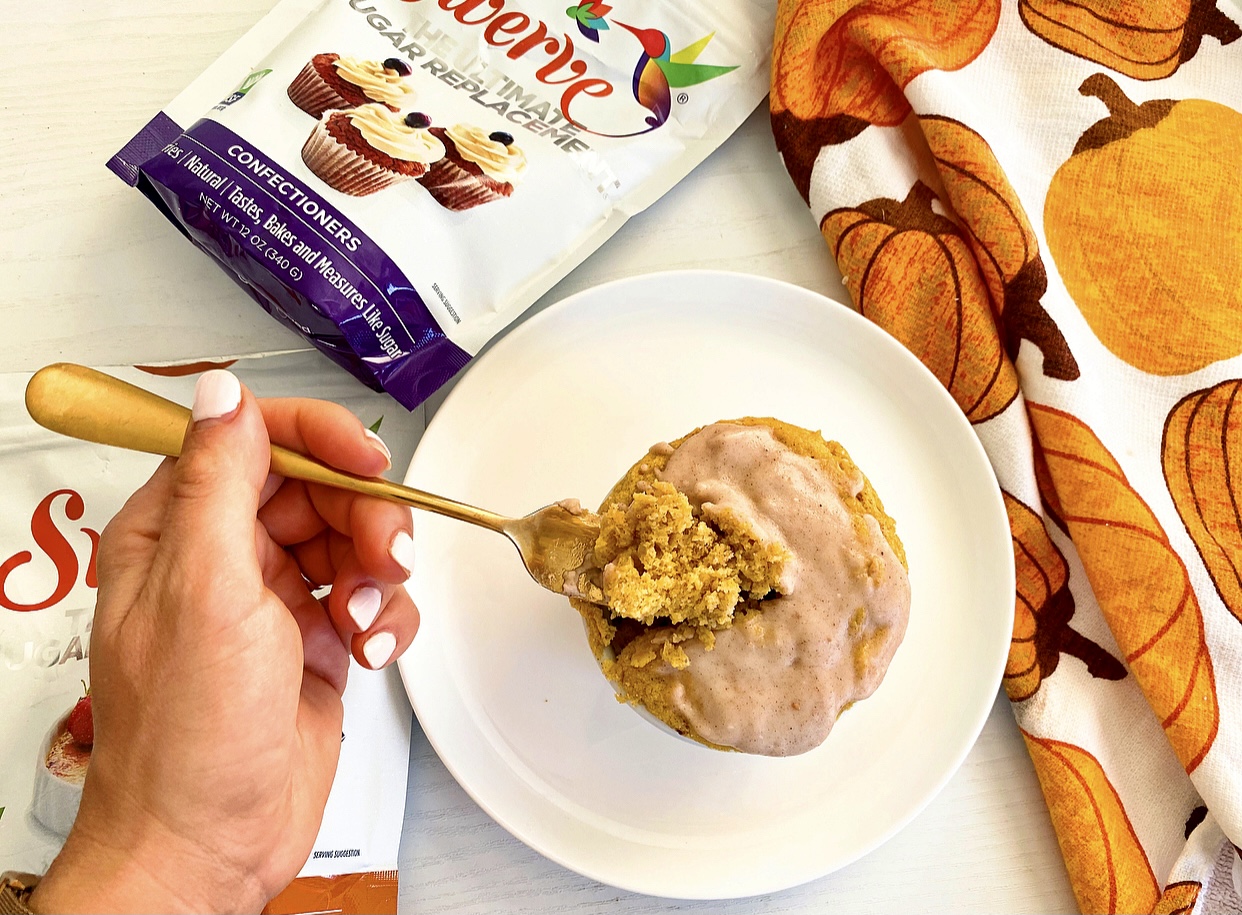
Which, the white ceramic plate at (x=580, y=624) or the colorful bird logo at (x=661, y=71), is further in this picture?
the colorful bird logo at (x=661, y=71)

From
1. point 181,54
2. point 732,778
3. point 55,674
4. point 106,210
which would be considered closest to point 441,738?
point 732,778

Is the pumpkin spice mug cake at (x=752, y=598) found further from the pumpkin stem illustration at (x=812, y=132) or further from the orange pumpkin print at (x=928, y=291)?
the pumpkin stem illustration at (x=812, y=132)

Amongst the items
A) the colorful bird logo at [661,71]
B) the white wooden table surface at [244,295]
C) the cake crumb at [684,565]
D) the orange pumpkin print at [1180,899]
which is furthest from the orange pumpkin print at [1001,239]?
→ the orange pumpkin print at [1180,899]

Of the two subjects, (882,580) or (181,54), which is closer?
(882,580)

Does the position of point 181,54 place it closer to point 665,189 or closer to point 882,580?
point 665,189

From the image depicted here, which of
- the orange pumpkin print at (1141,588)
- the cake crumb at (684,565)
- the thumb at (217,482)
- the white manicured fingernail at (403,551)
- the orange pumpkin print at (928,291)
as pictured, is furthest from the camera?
the orange pumpkin print at (928,291)

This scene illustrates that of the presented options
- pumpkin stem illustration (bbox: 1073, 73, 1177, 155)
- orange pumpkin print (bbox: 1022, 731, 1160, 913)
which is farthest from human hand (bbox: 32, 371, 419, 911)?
pumpkin stem illustration (bbox: 1073, 73, 1177, 155)
